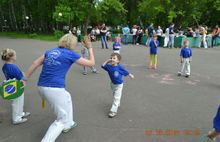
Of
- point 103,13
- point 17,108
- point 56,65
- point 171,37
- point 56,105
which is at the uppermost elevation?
point 103,13

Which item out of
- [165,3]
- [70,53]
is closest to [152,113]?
[70,53]

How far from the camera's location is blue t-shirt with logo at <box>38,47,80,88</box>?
337 cm

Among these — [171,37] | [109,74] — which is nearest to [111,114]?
[109,74]

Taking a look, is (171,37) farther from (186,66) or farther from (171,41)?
(186,66)

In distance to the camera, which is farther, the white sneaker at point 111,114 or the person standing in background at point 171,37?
the person standing in background at point 171,37

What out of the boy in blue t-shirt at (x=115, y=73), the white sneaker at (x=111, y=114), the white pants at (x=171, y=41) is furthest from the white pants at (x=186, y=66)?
the white pants at (x=171, y=41)

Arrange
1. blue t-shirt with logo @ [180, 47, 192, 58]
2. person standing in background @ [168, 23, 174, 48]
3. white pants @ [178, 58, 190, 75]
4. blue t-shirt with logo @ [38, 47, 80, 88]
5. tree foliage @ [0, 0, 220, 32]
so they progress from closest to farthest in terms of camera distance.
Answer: blue t-shirt with logo @ [38, 47, 80, 88]
blue t-shirt with logo @ [180, 47, 192, 58]
white pants @ [178, 58, 190, 75]
person standing in background @ [168, 23, 174, 48]
tree foliage @ [0, 0, 220, 32]

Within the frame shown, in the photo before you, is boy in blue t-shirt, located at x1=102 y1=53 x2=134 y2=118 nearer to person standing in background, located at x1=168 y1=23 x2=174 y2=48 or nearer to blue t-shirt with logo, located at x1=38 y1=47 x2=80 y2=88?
blue t-shirt with logo, located at x1=38 y1=47 x2=80 y2=88

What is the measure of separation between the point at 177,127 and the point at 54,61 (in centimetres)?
271

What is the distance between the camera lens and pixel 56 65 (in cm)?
338

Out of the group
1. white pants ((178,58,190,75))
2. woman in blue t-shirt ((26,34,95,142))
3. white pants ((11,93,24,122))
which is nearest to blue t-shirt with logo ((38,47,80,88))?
woman in blue t-shirt ((26,34,95,142))

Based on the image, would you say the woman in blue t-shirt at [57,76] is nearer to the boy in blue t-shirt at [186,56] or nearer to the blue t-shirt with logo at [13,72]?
the blue t-shirt with logo at [13,72]

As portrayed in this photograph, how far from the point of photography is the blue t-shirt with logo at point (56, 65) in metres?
3.37

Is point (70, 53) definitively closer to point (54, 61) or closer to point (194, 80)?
point (54, 61)
